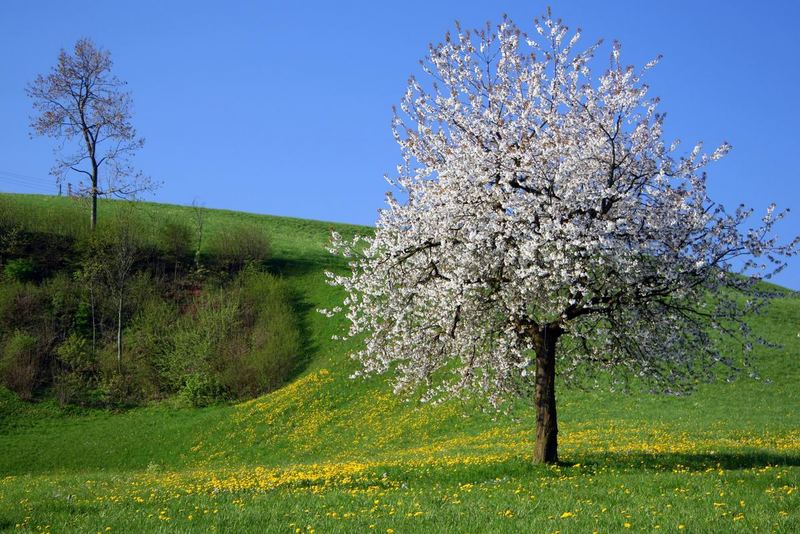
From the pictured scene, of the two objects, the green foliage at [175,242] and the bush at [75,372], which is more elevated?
the green foliage at [175,242]

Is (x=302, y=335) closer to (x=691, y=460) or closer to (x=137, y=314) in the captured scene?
(x=137, y=314)

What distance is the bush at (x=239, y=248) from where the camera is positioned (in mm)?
64375

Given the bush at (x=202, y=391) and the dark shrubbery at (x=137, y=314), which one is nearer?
the bush at (x=202, y=391)

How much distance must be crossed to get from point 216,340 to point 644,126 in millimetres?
40853

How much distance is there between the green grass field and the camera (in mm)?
12062

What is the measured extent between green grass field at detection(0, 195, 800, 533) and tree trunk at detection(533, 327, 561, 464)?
0.67 metres

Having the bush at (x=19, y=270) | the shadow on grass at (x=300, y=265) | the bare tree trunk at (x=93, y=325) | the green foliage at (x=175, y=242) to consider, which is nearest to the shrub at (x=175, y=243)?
the green foliage at (x=175, y=242)

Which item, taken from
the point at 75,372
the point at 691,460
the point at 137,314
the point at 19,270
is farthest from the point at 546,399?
the point at 19,270

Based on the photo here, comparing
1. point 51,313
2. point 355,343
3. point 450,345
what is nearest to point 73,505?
point 450,345

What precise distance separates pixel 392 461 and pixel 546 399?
7647 millimetres

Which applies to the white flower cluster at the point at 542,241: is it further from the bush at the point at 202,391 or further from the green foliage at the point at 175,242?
the green foliage at the point at 175,242

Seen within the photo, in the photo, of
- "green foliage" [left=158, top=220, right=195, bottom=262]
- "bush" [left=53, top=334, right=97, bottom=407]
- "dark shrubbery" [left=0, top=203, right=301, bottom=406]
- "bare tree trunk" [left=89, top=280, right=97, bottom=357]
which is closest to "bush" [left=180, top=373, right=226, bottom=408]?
"dark shrubbery" [left=0, top=203, right=301, bottom=406]

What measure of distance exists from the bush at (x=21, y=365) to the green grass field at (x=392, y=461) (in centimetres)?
129

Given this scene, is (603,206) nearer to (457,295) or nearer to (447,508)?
(457,295)
